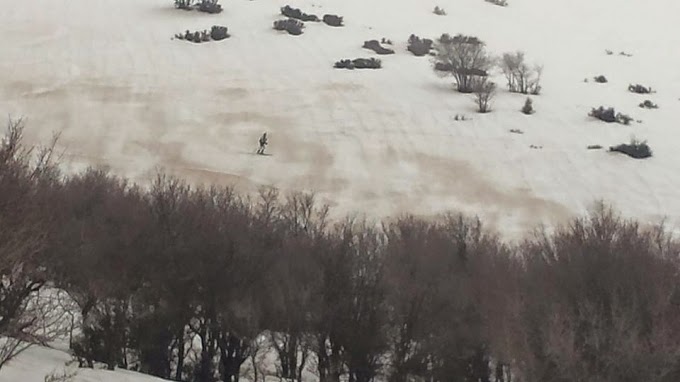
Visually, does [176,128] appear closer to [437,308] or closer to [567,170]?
[567,170]

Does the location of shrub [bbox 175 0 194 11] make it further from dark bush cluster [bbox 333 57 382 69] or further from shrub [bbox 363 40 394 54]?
dark bush cluster [bbox 333 57 382 69]

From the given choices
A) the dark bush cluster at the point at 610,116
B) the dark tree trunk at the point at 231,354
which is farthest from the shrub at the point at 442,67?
the dark tree trunk at the point at 231,354

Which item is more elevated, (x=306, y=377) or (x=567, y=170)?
(x=567, y=170)

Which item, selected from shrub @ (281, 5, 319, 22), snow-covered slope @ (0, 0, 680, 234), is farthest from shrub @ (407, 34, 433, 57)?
shrub @ (281, 5, 319, 22)

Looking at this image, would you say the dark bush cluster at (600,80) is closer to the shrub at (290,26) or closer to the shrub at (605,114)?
the shrub at (605,114)

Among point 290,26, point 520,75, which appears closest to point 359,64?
point 290,26

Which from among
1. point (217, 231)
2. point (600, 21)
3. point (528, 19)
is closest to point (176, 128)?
point (217, 231)
